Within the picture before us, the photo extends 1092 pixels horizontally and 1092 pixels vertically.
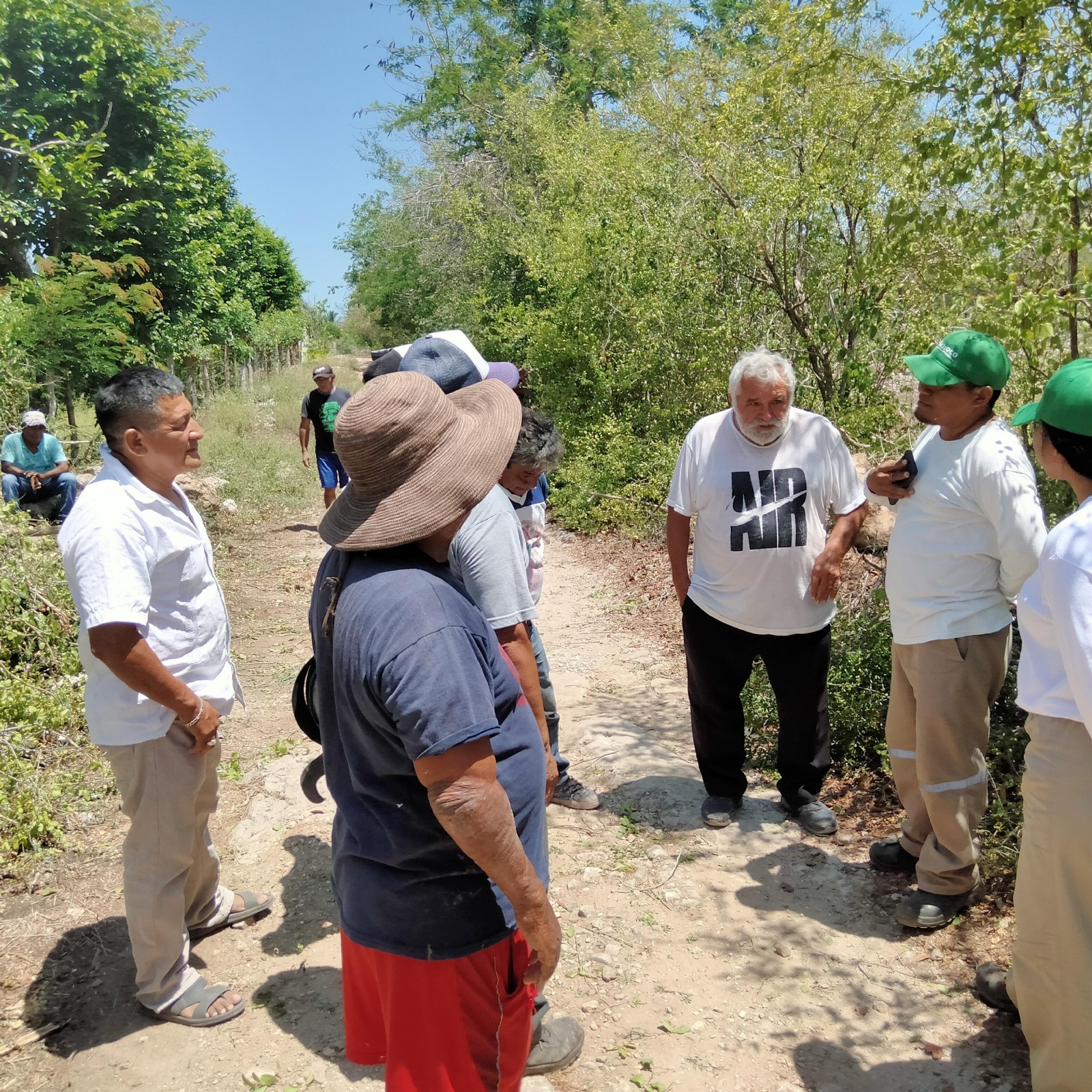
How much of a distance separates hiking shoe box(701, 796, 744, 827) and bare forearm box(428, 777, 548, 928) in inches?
93.1

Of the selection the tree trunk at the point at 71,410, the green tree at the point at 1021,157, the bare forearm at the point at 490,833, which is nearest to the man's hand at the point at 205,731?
the bare forearm at the point at 490,833

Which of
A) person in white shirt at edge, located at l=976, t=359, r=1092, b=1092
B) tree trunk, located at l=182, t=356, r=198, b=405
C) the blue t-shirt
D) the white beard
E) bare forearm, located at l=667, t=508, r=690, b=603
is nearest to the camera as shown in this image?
the blue t-shirt

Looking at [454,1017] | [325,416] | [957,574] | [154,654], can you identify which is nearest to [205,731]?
[154,654]

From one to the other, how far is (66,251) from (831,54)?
38.1 feet

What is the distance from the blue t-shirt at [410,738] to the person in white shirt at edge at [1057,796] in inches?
46.2

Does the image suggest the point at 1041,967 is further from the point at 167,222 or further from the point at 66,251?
the point at 167,222

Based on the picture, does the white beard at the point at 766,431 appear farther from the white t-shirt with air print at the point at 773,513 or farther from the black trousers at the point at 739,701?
the black trousers at the point at 739,701

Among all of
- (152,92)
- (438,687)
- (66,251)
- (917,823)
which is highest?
(152,92)

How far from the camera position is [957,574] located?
9.71 ft

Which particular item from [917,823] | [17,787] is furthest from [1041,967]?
[17,787]

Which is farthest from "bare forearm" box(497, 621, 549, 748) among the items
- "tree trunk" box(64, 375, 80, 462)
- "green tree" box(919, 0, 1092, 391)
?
"tree trunk" box(64, 375, 80, 462)

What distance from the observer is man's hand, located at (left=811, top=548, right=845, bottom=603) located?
11.7 feet

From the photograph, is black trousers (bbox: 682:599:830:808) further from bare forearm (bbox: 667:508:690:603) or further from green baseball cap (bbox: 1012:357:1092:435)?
green baseball cap (bbox: 1012:357:1092:435)

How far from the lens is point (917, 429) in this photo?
6.39 metres
